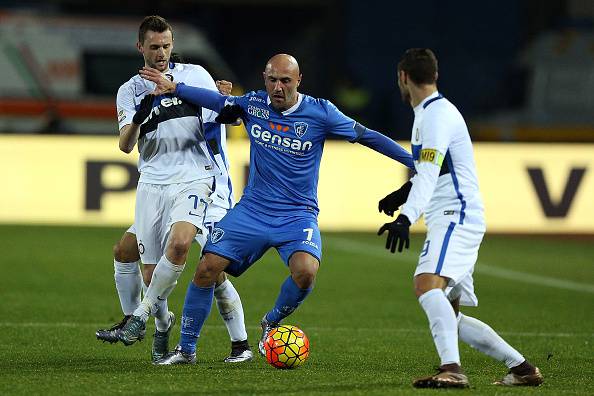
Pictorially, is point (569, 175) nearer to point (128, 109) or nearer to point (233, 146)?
point (233, 146)

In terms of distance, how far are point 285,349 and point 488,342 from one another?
1.28 meters

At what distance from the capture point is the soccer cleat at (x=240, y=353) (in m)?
7.98

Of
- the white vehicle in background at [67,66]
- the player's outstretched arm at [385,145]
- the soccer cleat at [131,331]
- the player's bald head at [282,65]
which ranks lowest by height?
the soccer cleat at [131,331]

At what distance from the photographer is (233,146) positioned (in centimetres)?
1770

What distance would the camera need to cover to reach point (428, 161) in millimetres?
6578

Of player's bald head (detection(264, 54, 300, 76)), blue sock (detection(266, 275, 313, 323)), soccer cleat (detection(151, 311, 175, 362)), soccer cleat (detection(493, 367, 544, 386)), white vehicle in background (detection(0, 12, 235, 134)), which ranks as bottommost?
soccer cleat (detection(493, 367, 544, 386))

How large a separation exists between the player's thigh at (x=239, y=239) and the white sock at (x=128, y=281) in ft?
2.49

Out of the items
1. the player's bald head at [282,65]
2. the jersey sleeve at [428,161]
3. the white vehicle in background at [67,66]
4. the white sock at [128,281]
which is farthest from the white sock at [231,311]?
the white vehicle in background at [67,66]

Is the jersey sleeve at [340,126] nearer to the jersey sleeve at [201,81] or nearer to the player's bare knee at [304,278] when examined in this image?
the jersey sleeve at [201,81]

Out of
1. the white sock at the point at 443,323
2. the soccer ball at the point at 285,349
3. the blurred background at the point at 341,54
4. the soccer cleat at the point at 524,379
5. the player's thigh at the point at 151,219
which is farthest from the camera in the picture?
the blurred background at the point at 341,54

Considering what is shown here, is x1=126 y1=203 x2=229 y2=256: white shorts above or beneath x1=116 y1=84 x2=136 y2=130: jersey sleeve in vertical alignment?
beneath

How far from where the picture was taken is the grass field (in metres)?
7.12

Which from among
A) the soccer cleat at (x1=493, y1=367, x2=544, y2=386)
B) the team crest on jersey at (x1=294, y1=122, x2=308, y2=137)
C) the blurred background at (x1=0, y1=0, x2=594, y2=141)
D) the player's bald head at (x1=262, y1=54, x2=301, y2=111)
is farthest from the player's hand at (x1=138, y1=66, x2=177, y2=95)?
the blurred background at (x1=0, y1=0, x2=594, y2=141)

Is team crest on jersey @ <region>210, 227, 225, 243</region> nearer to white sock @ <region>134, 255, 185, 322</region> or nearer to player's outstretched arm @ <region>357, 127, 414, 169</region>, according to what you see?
white sock @ <region>134, 255, 185, 322</region>
